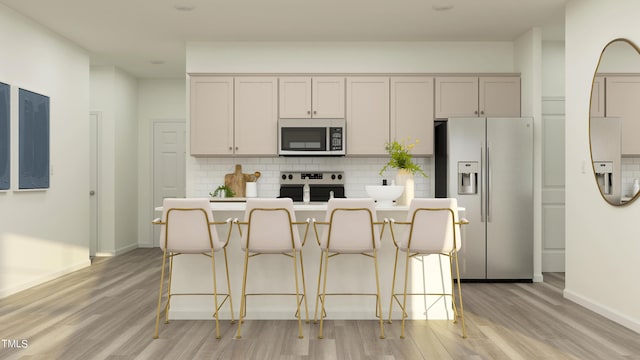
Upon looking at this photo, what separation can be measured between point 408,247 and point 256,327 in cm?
130

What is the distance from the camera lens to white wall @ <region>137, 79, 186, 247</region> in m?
8.59

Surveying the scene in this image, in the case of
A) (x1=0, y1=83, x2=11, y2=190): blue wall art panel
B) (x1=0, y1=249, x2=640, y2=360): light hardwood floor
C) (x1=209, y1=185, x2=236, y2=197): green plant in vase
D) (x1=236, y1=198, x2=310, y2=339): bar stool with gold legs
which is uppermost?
(x1=0, y1=83, x2=11, y2=190): blue wall art panel

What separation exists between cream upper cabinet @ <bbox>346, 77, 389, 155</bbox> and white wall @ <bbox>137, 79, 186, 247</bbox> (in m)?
3.55

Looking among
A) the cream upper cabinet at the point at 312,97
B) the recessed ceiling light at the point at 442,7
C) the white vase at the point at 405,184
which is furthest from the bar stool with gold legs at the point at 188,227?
the recessed ceiling light at the point at 442,7

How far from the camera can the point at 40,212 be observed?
5684mm

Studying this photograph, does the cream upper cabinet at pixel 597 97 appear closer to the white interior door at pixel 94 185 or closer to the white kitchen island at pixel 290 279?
the white kitchen island at pixel 290 279

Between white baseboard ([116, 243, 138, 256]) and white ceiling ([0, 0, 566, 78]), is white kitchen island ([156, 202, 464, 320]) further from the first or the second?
white baseboard ([116, 243, 138, 256])

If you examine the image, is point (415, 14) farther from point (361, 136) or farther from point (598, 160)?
point (598, 160)

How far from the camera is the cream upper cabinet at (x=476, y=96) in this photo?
20.2 feet

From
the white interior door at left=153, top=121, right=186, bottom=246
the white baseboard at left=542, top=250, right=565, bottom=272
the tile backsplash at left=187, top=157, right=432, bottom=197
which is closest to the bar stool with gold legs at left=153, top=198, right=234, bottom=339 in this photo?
the tile backsplash at left=187, top=157, right=432, bottom=197

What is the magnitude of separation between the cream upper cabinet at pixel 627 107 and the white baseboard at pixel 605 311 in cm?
127

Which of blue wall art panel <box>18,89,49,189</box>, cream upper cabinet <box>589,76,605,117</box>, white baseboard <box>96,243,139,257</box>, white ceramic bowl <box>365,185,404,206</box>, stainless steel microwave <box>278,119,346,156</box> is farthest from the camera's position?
white baseboard <box>96,243,139,257</box>

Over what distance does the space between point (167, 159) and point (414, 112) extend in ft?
14.4

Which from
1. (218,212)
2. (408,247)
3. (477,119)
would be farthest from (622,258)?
(218,212)
